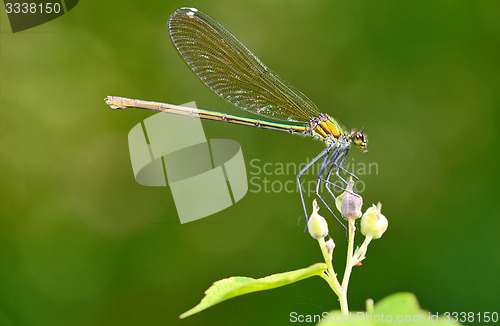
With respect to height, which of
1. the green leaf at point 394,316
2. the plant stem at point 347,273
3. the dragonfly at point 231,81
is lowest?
the plant stem at point 347,273

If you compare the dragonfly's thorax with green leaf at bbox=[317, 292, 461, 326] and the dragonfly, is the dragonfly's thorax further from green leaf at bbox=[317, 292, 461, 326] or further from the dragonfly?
green leaf at bbox=[317, 292, 461, 326]

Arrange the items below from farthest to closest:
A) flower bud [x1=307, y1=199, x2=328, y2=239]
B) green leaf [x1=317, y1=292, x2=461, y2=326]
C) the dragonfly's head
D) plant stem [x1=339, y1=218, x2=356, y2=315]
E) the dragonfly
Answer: the dragonfly < the dragonfly's head < flower bud [x1=307, y1=199, x2=328, y2=239] < plant stem [x1=339, y1=218, x2=356, y2=315] < green leaf [x1=317, y1=292, x2=461, y2=326]

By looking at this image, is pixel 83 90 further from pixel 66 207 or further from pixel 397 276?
pixel 397 276

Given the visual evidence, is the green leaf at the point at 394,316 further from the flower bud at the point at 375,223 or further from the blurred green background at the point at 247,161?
the blurred green background at the point at 247,161

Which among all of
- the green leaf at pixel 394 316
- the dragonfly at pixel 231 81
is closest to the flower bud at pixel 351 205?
the green leaf at pixel 394 316

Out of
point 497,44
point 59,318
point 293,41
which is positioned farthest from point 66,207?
point 497,44
